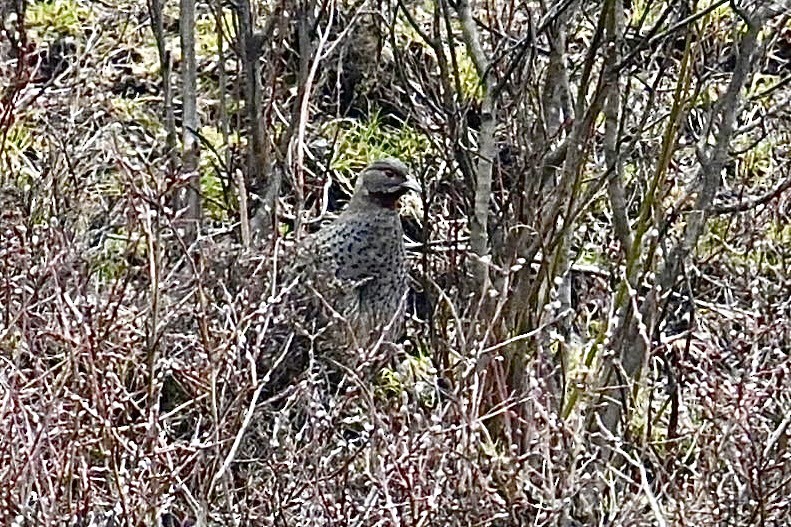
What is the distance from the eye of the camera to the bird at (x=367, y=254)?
5258 millimetres

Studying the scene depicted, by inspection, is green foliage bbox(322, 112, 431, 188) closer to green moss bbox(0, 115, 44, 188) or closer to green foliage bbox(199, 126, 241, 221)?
green foliage bbox(199, 126, 241, 221)

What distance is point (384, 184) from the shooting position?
558cm

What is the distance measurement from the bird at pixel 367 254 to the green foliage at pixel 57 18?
221 centimetres

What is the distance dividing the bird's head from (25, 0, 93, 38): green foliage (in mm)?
2246

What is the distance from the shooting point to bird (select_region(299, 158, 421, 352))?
526cm

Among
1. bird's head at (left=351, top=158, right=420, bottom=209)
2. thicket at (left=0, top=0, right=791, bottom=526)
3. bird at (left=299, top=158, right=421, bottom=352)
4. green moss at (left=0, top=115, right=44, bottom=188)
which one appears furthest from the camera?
green moss at (left=0, top=115, right=44, bottom=188)

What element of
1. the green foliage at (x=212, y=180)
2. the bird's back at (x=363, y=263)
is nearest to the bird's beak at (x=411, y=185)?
the bird's back at (x=363, y=263)

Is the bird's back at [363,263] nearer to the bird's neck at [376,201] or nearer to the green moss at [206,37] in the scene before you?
the bird's neck at [376,201]

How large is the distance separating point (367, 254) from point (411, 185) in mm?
311

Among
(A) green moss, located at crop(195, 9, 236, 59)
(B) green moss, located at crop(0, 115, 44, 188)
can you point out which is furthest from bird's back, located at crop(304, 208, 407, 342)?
(A) green moss, located at crop(195, 9, 236, 59)

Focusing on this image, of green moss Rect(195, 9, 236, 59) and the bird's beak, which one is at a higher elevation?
green moss Rect(195, 9, 236, 59)

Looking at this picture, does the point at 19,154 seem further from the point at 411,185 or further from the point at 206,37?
the point at 411,185

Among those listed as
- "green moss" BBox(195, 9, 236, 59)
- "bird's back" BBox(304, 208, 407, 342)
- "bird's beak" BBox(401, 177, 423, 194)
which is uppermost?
"green moss" BBox(195, 9, 236, 59)

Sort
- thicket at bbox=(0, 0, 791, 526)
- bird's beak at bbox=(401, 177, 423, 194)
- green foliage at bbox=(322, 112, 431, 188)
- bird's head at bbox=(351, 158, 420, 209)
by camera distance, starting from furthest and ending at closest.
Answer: green foliage at bbox=(322, 112, 431, 188) < bird's head at bbox=(351, 158, 420, 209) < bird's beak at bbox=(401, 177, 423, 194) < thicket at bbox=(0, 0, 791, 526)
